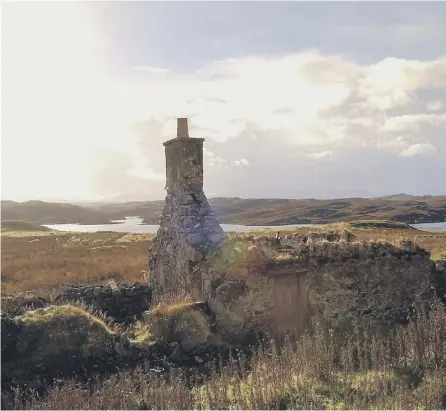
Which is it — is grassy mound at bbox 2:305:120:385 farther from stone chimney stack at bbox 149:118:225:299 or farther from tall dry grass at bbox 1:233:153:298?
tall dry grass at bbox 1:233:153:298

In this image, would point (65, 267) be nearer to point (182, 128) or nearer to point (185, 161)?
point (185, 161)

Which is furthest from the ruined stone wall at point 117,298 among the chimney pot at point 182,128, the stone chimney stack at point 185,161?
the chimney pot at point 182,128

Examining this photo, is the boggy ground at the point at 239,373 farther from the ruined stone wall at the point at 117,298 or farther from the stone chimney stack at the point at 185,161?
the stone chimney stack at the point at 185,161

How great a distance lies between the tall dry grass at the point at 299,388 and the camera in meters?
6.98

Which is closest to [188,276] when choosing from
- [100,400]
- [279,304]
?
[279,304]

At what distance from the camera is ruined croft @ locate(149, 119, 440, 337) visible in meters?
11.1

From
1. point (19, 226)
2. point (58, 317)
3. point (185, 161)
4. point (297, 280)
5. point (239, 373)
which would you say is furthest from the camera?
point (19, 226)

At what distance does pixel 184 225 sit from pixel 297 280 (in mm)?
4011

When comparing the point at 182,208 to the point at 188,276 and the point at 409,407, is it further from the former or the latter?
the point at 409,407

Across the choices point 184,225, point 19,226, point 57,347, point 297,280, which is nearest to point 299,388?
point 297,280

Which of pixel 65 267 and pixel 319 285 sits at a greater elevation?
pixel 319 285

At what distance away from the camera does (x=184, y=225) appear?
14.2 meters

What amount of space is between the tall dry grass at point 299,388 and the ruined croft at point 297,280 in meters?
2.44

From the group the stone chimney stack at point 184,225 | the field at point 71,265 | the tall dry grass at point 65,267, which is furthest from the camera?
the tall dry grass at point 65,267
